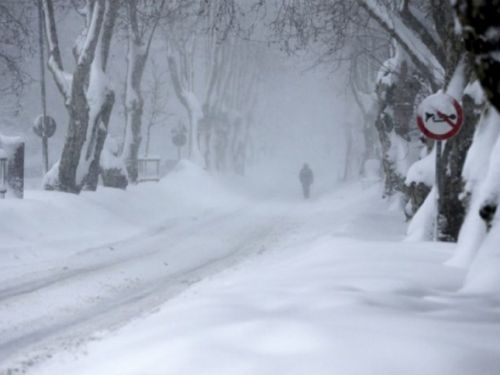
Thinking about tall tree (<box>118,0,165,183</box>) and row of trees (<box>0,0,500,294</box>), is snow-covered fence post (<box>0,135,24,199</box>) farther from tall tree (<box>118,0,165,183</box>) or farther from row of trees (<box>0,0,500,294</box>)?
tall tree (<box>118,0,165,183</box>)

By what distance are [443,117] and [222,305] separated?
462cm

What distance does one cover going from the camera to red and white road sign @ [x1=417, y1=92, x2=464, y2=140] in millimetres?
8438

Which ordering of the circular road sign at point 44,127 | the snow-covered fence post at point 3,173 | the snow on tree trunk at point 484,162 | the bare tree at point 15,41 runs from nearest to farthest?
the snow on tree trunk at point 484,162 → the bare tree at point 15,41 → the snow-covered fence post at point 3,173 → the circular road sign at point 44,127

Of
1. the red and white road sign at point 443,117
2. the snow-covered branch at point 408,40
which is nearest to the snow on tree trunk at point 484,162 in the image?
the red and white road sign at point 443,117

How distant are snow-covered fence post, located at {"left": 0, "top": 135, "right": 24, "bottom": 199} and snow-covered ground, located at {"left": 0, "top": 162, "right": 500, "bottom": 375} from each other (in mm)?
434

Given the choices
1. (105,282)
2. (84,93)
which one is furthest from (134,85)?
(105,282)

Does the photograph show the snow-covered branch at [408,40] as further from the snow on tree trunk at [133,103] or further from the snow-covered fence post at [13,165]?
the snow on tree trunk at [133,103]

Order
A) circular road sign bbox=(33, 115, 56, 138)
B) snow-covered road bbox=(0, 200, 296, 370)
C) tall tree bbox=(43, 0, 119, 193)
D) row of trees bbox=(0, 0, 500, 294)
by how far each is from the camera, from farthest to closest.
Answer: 1. circular road sign bbox=(33, 115, 56, 138)
2. tall tree bbox=(43, 0, 119, 193)
3. row of trees bbox=(0, 0, 500, 294)
4. snow-covered road bbox=(0, 200, 296, 370)

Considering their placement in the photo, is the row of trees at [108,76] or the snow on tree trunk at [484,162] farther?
the row of trees at [108,76]

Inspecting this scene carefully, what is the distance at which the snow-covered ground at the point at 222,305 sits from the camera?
11.8 ft

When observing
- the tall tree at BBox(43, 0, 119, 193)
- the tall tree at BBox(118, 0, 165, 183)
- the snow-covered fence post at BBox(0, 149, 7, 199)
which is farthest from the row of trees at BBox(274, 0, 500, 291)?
the tall tree at BBox(118, 0, 165, 183)

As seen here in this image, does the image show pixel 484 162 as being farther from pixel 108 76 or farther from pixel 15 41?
pixel 15 41

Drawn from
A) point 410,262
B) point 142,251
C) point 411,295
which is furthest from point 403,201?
point 411,295

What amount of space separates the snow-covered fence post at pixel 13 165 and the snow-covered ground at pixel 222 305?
43 cm
